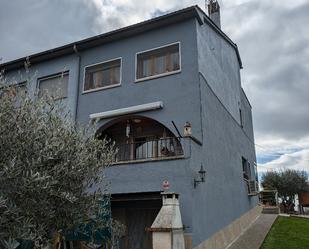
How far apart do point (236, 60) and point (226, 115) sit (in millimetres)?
7298

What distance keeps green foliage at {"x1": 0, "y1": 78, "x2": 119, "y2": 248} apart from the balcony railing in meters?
6.73

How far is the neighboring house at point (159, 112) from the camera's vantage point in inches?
501

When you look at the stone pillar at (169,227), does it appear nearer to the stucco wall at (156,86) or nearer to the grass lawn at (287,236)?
the stucco wall at (156,86)

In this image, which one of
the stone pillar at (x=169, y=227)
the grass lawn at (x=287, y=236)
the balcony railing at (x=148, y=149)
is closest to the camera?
the stone pillar at (x=169, y=227)

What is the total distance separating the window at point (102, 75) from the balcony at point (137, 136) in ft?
7.23

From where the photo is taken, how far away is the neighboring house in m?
12.7

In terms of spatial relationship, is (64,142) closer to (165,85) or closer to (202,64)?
(165,85)

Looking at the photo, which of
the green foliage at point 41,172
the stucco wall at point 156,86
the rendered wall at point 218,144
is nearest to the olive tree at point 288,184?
the rendered wall at point 218,144

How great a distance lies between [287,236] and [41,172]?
1581cm

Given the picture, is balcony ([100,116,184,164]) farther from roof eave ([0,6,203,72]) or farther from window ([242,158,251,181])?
window ([242,158,251,181])

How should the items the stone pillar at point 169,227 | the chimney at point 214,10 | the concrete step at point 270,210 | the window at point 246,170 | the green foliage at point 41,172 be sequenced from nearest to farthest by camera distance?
the green foliage at point 41,172, the stone pillar at point 169,227, the chimney at point 214,10, the window at point 246,170, the concrete step at point 270,210

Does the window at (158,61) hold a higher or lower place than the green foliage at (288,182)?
higher

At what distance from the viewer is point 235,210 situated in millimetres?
18484

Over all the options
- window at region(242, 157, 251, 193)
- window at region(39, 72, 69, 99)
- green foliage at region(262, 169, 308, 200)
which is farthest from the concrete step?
window at region(39, 72, 69, 99)
